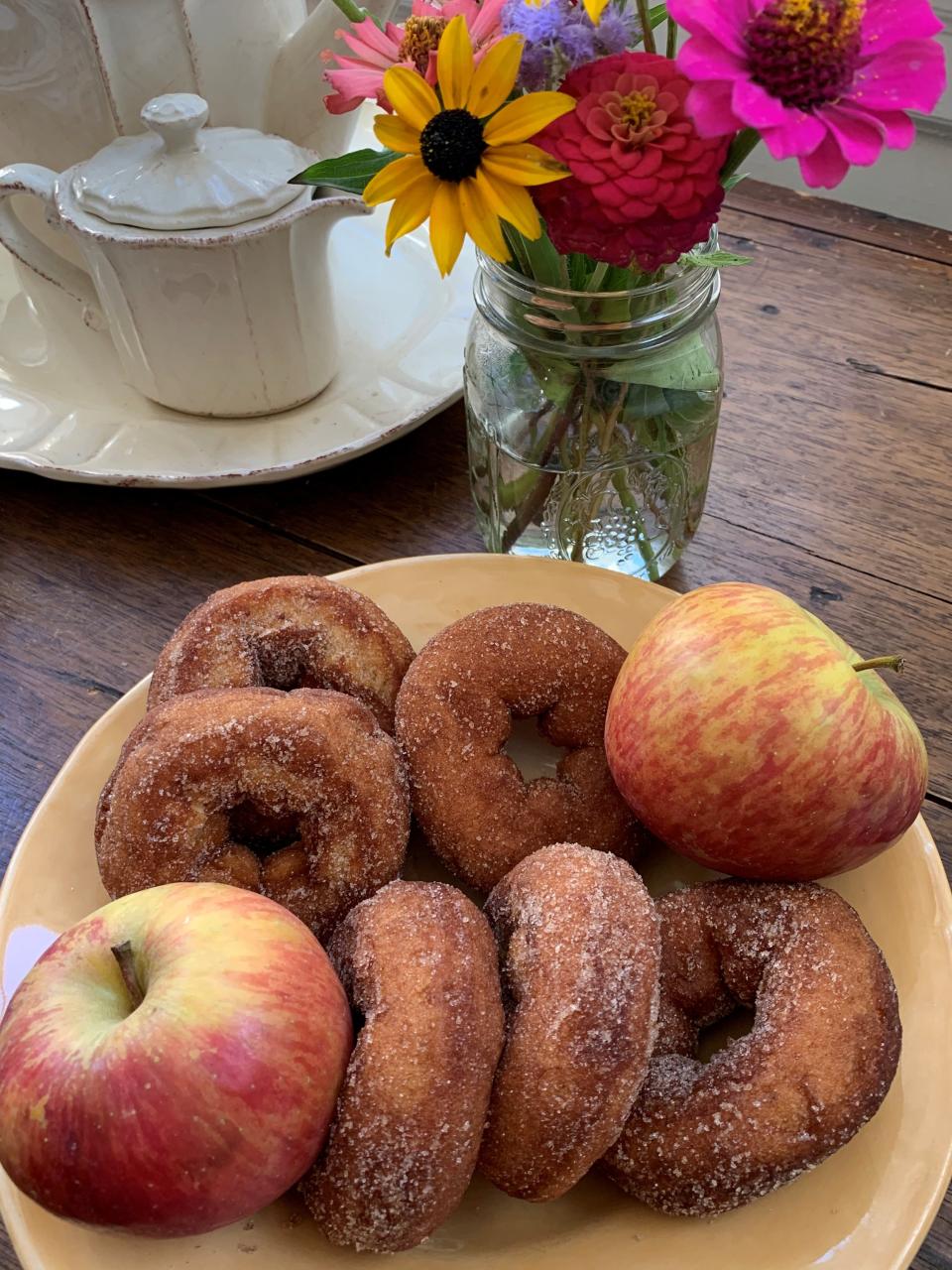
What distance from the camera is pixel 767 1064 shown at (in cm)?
65

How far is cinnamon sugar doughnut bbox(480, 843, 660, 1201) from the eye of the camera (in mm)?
614

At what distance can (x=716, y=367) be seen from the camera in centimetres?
91

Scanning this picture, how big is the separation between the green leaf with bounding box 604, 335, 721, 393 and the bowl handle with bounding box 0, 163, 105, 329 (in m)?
0.56

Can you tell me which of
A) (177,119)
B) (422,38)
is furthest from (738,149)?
(177,119)

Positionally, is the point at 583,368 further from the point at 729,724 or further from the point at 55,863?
the point at 55,863

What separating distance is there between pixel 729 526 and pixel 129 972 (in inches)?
29.0

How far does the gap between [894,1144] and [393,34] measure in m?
0.76

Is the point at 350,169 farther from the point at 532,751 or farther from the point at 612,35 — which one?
the point at 532,751

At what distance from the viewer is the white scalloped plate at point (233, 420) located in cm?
111

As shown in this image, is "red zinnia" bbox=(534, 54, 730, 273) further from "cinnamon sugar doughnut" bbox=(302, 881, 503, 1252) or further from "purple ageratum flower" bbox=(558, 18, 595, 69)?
"cinnamon sugar doughnut" bbox=(302, 881, 503, 1252)

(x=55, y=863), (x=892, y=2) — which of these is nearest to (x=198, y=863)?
(x=55, y=863)

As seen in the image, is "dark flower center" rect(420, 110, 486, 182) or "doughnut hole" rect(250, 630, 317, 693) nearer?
"dark flower center" rect(420, 110, 486, 182)

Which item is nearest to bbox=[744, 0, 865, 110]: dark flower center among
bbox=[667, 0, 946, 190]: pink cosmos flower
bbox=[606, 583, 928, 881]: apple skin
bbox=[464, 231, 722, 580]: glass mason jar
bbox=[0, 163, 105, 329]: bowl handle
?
bbox=[667, 0, 946, 190]: pink cosmos flower

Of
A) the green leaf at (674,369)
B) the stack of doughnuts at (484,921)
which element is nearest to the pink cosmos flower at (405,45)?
the green leaf at (674,369)
